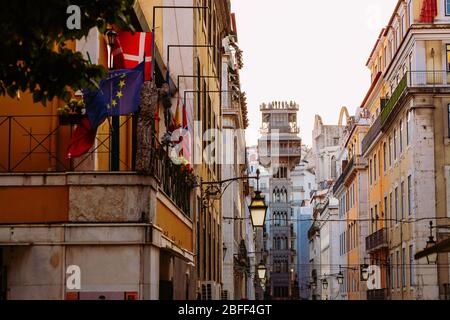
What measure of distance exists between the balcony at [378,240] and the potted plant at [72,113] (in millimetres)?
42137

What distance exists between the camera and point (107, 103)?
1427 cm

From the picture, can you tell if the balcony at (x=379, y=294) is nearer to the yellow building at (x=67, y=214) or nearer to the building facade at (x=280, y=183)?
the yellow building at (x=67, y=214)

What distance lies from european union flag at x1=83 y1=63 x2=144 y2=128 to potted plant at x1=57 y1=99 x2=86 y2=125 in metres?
0.10

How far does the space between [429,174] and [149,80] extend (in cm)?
3217

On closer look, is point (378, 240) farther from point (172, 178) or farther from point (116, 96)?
point (116, 96)

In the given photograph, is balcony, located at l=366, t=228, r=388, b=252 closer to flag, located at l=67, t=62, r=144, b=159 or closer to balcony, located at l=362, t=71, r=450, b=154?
balcony, located at l=362, t=71, r=450, b=154

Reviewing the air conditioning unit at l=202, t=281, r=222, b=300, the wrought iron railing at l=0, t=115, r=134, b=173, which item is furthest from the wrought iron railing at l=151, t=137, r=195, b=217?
the air conditioning unit at l=202, t=281, r=222, b=300

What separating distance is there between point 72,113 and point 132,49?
98.1 inches

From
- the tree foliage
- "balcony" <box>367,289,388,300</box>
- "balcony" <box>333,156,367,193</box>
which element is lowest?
"balcony" <box>367,289,388,300</box>

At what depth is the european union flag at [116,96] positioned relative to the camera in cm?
1409

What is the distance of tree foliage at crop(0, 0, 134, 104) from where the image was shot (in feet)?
27.2

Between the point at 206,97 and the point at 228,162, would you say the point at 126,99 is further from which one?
the point at 228,162

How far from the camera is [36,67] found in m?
8.54
